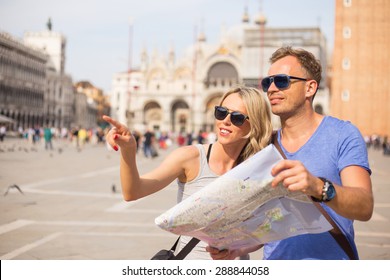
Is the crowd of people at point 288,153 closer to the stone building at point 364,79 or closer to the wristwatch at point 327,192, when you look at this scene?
the wristwatch at point 327,192

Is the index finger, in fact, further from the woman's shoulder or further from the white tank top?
the white tank top

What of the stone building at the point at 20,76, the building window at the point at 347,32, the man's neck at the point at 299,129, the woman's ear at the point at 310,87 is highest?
the building window at the point at 347,32

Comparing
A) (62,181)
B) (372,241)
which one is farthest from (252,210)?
(62,181)

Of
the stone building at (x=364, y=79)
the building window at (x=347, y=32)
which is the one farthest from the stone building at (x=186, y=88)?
the building window at (x=347, y=32)

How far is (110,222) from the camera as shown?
20.4ft

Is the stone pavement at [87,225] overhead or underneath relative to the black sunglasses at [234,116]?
underneath

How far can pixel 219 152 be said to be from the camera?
2.23m

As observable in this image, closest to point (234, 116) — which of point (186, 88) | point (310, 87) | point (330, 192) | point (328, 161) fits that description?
point (310, 87)

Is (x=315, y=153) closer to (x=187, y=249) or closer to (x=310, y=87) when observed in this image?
(x=310, y=87)

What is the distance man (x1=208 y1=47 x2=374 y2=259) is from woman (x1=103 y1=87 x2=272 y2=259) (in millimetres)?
112

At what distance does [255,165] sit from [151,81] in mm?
59083

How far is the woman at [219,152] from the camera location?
205 cm

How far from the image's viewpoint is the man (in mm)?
1566
